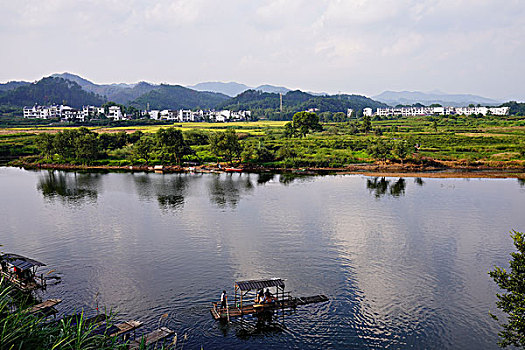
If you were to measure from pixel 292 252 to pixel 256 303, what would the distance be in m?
8.75

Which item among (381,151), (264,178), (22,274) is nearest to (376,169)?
(381,151)

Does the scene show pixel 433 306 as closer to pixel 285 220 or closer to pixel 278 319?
pixel 278 319

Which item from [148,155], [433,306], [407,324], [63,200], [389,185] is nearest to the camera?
[407,324]

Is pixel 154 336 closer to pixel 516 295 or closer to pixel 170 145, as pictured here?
pixel 516 295

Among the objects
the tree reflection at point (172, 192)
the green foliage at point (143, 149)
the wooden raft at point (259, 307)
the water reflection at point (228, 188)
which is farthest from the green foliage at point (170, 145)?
the wooden raft at point (259, 307)

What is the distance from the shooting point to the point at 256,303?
23.4 metres

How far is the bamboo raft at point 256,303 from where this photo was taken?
2239 centimetres

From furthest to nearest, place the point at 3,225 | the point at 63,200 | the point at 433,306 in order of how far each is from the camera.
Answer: the point at 63,200
the point at 3,225
the point at 433,306

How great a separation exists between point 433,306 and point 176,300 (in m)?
15.2

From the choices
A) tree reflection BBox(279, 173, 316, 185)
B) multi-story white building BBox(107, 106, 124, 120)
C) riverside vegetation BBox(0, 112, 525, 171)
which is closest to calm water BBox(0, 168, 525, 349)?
tree reflection BBox(279, 173, 316, 185)

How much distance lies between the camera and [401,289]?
2581 cm

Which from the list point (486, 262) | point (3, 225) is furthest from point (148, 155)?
point (486, 262)

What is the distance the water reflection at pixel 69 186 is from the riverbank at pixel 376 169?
735cm

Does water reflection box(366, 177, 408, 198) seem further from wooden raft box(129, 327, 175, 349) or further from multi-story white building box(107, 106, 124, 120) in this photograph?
multi-story white building box(107, 106, 124, 120)
